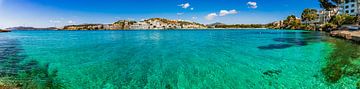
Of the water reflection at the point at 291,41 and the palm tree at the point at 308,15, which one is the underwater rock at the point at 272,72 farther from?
the palm tree at the point at 308,15

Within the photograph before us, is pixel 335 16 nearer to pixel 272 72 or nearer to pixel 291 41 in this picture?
pixel 291 41

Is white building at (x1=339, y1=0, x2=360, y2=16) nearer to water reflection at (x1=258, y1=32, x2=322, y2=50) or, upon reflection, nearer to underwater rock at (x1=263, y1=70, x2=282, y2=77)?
water reflection at (x1=258, y1=32, x2=322, y2=50)

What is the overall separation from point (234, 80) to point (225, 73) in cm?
273

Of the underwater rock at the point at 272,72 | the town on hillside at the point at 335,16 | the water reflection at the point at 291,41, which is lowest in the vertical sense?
the underwater rock at the point at 272,72

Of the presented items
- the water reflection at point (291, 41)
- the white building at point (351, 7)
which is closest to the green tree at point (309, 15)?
the white building at point (351, 7)

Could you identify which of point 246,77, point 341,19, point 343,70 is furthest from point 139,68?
point 341,19

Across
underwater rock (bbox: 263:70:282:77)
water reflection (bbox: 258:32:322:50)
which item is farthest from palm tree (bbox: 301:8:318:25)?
underwater rock (bbox: 263:70:282:77)

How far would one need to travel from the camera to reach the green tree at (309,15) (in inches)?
6254

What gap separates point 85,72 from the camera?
2370cm

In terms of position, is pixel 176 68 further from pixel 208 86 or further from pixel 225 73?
pixel 208 86

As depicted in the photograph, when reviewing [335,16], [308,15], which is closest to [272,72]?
[335,16]

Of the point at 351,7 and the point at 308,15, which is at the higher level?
the point at 351,7

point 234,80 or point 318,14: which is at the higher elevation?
point 318,14

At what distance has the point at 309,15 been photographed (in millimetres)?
159500
